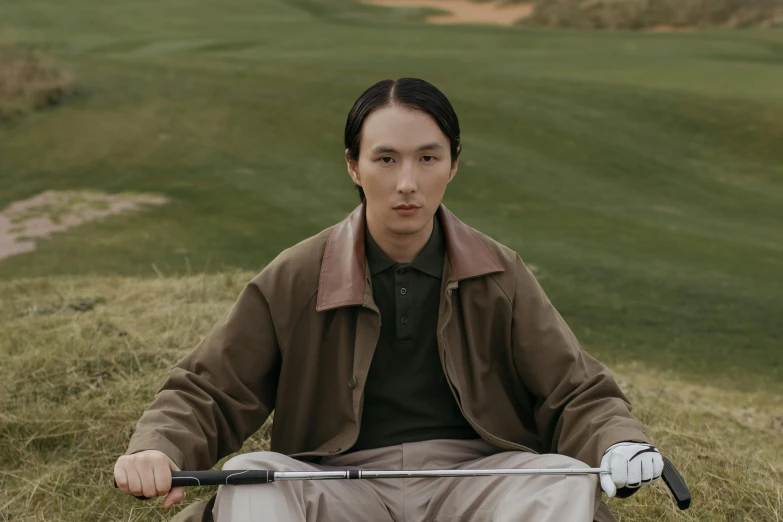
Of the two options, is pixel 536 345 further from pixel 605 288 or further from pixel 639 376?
pixel 605 288

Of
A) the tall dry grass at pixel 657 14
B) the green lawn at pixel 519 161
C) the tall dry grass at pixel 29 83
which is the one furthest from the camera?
the tall dry grass at pixel 657 14

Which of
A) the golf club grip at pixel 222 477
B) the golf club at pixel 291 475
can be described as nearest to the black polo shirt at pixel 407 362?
the golf club at pixel 291 475

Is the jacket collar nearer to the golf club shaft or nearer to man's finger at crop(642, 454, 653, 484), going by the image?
the golf club shaft

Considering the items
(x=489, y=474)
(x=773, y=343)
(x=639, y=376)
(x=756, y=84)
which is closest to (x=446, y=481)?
(x=489, y=474)

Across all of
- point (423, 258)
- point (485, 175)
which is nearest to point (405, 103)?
point (423, 258)

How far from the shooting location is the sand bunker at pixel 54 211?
871 cm

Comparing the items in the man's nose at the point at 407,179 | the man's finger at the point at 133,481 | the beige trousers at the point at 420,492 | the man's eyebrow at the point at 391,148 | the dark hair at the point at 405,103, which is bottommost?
the beige trousers at the point at 420,492

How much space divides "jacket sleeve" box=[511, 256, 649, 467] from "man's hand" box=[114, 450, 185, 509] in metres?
0.88

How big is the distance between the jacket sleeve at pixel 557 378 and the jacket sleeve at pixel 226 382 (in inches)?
23.3

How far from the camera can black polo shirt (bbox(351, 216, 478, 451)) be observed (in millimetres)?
2816

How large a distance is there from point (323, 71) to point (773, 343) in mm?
7972

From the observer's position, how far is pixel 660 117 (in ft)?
36.9

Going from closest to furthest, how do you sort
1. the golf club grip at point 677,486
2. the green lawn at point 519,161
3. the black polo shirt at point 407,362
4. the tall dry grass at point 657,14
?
the golf club grip at point 677,486
the black polo shirt at point 407,362
the green lawn at point 519,161
the tall dry grass at point 657,14

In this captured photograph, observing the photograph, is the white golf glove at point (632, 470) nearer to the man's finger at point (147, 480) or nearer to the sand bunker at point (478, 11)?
→ the man's finger at point (147, 480)
